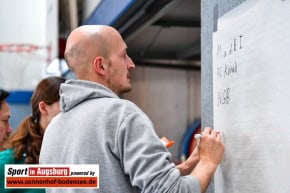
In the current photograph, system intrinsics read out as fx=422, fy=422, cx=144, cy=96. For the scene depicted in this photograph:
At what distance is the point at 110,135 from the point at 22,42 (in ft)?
12.5

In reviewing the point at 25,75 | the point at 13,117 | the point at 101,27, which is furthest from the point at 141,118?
the point at 25,75

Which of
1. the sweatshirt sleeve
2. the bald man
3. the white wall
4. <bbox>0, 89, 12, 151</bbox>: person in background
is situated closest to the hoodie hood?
the bald man

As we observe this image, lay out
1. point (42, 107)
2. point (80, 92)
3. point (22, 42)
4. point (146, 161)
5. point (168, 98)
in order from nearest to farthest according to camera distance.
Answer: point (146, 161) < point (80, 92) < point (42, 107) < point (168, 98) < point (22, 42)

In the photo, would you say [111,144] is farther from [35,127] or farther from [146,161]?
[35,127]

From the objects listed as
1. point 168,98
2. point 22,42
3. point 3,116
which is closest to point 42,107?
point 3,116

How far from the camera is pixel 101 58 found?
0.97 meters

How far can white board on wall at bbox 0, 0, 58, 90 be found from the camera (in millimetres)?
4227

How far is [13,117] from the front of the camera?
142 inches

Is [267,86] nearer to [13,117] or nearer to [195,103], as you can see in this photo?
[195,103]

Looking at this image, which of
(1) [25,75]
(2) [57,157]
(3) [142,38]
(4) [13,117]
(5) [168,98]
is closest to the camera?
(2) [57,157]

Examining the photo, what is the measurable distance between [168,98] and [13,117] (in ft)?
4.65

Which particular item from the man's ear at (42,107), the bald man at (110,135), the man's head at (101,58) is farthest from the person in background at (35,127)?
the man's head at (101,58)

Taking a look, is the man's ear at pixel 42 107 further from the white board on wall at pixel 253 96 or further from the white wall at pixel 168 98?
the white wall at pixel 168 98

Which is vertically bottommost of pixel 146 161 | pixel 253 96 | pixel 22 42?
pixel 146 161
